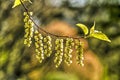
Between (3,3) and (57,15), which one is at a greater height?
(3,3)

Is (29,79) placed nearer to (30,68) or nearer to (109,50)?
(30,68)

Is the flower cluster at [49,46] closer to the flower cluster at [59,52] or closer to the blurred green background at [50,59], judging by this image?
the flower cluster at [59,52]

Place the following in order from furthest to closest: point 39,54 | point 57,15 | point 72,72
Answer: point 57,15 < point 72,72 < point 39,54

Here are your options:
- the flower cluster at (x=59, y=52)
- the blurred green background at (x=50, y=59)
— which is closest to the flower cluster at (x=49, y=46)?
the flower cluster at (x=59, y=52)

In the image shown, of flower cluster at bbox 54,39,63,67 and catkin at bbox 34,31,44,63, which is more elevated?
catkin at bbox 34,31,44,63

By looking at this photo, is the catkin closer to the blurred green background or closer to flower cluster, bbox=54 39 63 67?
flower cluster, bbox=54 39 63 67

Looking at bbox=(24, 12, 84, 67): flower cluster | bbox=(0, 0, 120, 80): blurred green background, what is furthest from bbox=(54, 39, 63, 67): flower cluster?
bbox=(0, 0, 120, 80): blurred green background

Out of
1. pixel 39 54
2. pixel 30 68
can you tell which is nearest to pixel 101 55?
pixel 30 68

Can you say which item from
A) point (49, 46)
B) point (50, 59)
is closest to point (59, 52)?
point (49, 46)
